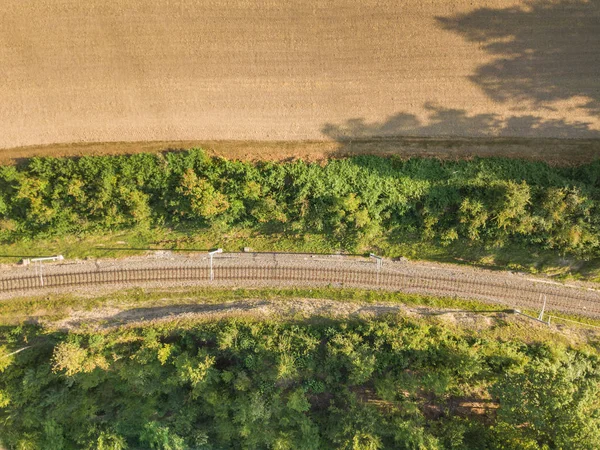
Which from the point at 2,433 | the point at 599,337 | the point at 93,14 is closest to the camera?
the point at 93,14

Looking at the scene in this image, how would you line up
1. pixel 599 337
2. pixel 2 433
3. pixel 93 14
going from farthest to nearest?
1. pixel 2 433
2. pixel 599 337
3. pixel 93 14

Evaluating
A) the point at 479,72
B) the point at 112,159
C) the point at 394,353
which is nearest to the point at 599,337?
the point at 394,353

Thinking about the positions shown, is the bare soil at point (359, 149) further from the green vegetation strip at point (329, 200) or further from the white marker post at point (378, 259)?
the white marker post at point (378, 259)

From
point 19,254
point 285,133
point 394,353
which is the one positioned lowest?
point 394,353

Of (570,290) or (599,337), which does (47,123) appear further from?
(599,337)

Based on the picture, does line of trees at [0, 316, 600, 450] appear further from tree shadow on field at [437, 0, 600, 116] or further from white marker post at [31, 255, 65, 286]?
tree shadow on field at [437, 0, 600, 116]

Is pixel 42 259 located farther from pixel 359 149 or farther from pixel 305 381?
pixel 359 149
